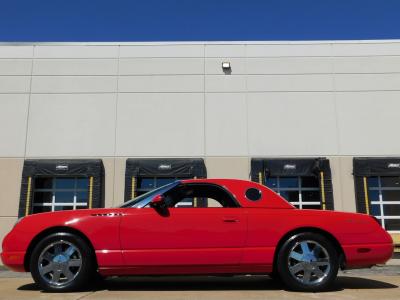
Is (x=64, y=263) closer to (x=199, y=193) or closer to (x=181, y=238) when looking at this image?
(x=181, y=238)

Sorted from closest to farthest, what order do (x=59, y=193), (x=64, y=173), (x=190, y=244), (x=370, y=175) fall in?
(x=190, y=244) → (x=370, y=175) → (x=64, y=173) → (x=59, y=193)

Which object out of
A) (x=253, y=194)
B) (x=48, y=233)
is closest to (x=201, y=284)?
(x=253, y=194)

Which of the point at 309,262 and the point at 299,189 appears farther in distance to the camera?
the point at 299,189

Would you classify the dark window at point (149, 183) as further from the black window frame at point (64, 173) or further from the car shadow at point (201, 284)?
the car shadow at point (201, 284)

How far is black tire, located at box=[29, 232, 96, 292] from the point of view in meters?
5.46

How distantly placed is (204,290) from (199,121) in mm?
8559

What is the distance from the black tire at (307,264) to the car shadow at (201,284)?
0.22 metres

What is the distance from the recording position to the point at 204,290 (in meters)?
5.57

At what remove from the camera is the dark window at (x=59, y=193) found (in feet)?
44.3

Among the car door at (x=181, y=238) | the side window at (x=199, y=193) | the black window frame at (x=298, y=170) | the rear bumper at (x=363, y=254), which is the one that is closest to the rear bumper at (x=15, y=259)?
the car door at (x=181, y=238)

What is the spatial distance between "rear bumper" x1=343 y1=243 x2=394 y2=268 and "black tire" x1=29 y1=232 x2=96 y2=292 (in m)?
3.05

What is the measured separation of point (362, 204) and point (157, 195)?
339 inches

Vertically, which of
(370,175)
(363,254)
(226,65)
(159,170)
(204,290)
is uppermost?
(226,65)

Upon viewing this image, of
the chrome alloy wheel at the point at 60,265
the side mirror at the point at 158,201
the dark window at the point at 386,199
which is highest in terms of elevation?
the dark window at the point at 386,199
